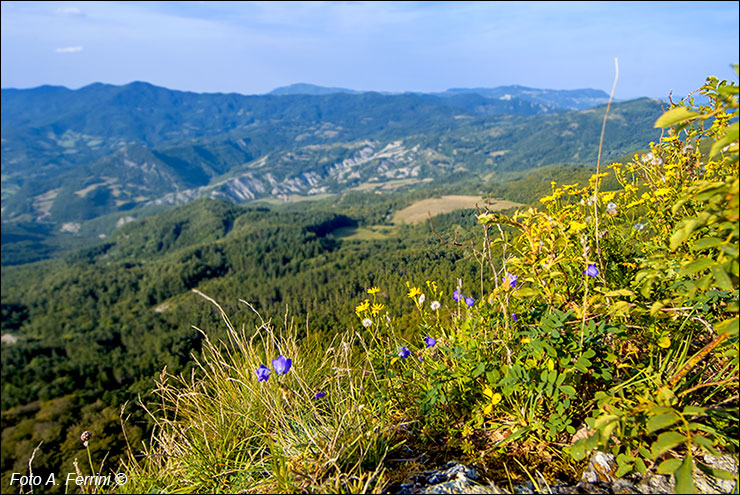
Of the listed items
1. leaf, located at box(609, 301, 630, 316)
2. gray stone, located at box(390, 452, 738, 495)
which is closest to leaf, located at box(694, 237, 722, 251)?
leaf, located at box(609, 301, 630, 316)

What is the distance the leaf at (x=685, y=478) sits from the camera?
65.7 inches

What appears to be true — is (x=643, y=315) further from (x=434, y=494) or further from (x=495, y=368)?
(x=434, y=494)

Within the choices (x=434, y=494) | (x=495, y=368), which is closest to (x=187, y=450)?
(x=434, y=494)

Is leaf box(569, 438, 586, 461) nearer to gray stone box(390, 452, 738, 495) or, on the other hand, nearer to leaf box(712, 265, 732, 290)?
gray stone box(390, 452, 738, 495)

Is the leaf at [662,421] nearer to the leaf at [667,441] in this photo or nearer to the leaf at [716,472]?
the leaf at [667,441]

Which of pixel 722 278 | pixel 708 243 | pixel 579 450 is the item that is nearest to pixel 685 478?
pixel 579 450

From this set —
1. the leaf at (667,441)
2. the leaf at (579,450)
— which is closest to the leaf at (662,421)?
the leaf at (667,441)

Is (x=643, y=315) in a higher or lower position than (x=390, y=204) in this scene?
higher

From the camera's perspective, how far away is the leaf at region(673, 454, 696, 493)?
1.67m

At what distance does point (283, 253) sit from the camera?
142 m

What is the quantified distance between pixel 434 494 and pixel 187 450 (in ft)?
6.42

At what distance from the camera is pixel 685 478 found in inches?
66.6

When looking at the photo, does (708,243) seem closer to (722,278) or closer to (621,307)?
(722,278)

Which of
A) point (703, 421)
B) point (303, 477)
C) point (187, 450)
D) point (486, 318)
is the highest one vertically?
point (486, 318)
